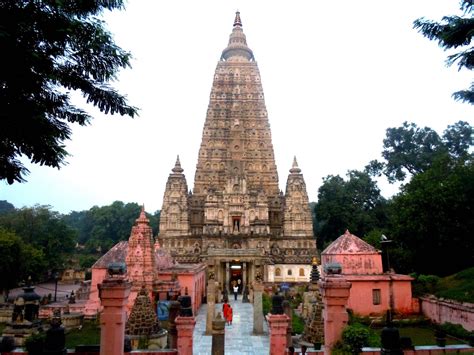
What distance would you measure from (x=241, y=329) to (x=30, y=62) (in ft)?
59.4

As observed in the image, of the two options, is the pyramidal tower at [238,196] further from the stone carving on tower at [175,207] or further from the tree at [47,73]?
the tree at [47,73]

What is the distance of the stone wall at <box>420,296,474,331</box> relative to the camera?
1844 centimetres

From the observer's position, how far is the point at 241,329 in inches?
818

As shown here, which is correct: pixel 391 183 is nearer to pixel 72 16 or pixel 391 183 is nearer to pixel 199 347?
pixel 199 347

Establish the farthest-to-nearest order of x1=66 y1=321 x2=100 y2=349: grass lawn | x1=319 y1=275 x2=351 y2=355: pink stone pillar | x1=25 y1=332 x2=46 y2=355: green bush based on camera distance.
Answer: x1=66 y1=321 x2=100 y2=349: grass lawn < x1=25 y1=332 x2=46 y2=355: green bush < x1=319 y1=275 x2=351 y2=355: pink stone pillar

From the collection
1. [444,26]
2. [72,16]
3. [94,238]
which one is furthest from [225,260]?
[94,238]

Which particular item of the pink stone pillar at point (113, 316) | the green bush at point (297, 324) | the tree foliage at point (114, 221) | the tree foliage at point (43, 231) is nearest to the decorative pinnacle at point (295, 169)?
the tree foliage at point (43, 231)

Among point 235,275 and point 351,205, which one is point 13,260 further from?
point 351,205

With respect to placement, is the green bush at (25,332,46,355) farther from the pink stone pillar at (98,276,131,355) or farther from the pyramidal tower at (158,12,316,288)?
the pyramidal tower at (158,12,316,288)

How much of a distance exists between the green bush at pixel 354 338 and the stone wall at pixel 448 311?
12116 millimetres

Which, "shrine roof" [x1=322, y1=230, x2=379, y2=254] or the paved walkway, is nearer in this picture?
the paved walkway

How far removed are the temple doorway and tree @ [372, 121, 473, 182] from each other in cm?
2398

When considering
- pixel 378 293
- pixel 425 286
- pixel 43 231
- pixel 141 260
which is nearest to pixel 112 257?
pixel 141 260

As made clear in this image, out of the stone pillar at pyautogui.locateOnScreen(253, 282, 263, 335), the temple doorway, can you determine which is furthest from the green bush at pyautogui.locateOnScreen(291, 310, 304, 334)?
the temple doorway
